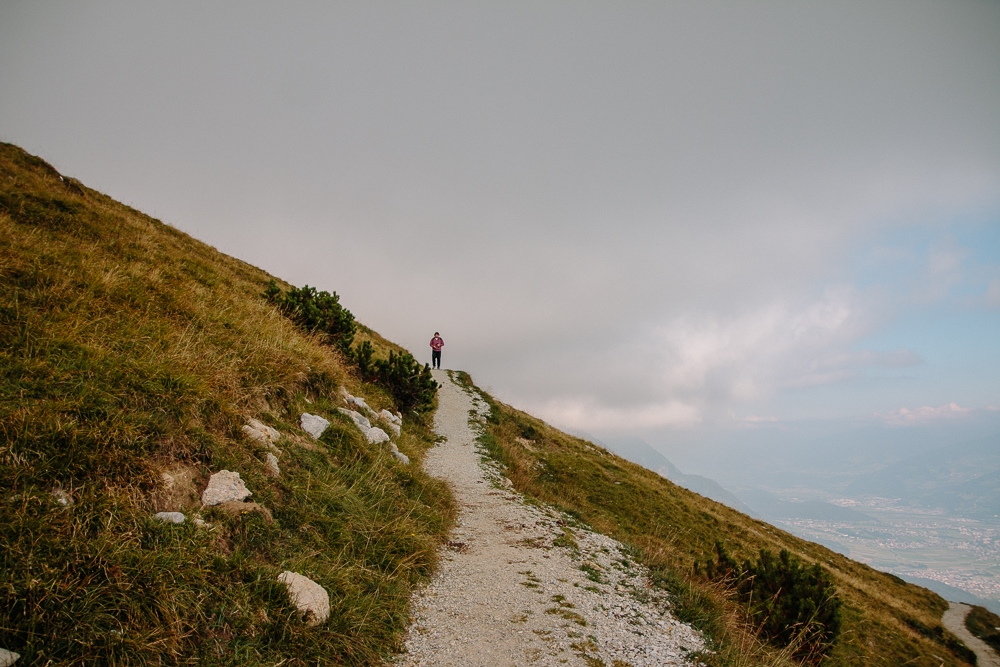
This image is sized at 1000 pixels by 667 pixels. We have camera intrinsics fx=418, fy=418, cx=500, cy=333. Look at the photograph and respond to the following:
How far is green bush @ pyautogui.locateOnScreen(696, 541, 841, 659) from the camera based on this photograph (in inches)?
296

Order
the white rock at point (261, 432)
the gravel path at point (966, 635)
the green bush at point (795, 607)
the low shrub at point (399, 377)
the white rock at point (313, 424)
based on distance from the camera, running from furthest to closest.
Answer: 1. the gravel path at point (966, 635)
2. the low shrub at point (399, 377)
3. the white rock at point (313, 424)
4. the green bush at point (795, 607)
5. the white rock at point (261, 432)

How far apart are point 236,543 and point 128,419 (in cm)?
195

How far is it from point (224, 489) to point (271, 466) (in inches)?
39.1

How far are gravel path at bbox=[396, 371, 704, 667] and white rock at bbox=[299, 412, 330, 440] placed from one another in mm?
3346

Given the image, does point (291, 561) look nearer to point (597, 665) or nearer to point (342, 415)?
point (597, 665)

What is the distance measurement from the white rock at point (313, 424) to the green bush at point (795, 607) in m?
8.53

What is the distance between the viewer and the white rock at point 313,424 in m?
8.13

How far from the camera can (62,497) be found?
386 centimetres

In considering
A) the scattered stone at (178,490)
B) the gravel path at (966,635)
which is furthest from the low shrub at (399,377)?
the gravel path at (966,635)

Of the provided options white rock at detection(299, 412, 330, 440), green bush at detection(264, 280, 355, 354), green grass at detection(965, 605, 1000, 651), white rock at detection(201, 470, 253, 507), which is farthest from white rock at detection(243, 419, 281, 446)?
green grass at detection(965, 605, 1000, 651)

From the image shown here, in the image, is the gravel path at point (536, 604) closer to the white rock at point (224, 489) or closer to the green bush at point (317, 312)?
the white rock at point (224, 489)

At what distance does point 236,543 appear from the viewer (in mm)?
4727

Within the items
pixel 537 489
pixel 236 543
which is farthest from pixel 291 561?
pixel 537 489

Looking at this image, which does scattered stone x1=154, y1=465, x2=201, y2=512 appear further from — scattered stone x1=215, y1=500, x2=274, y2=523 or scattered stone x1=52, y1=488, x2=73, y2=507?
scattered stone x1=52, y1=488, x2=73, y2=507
